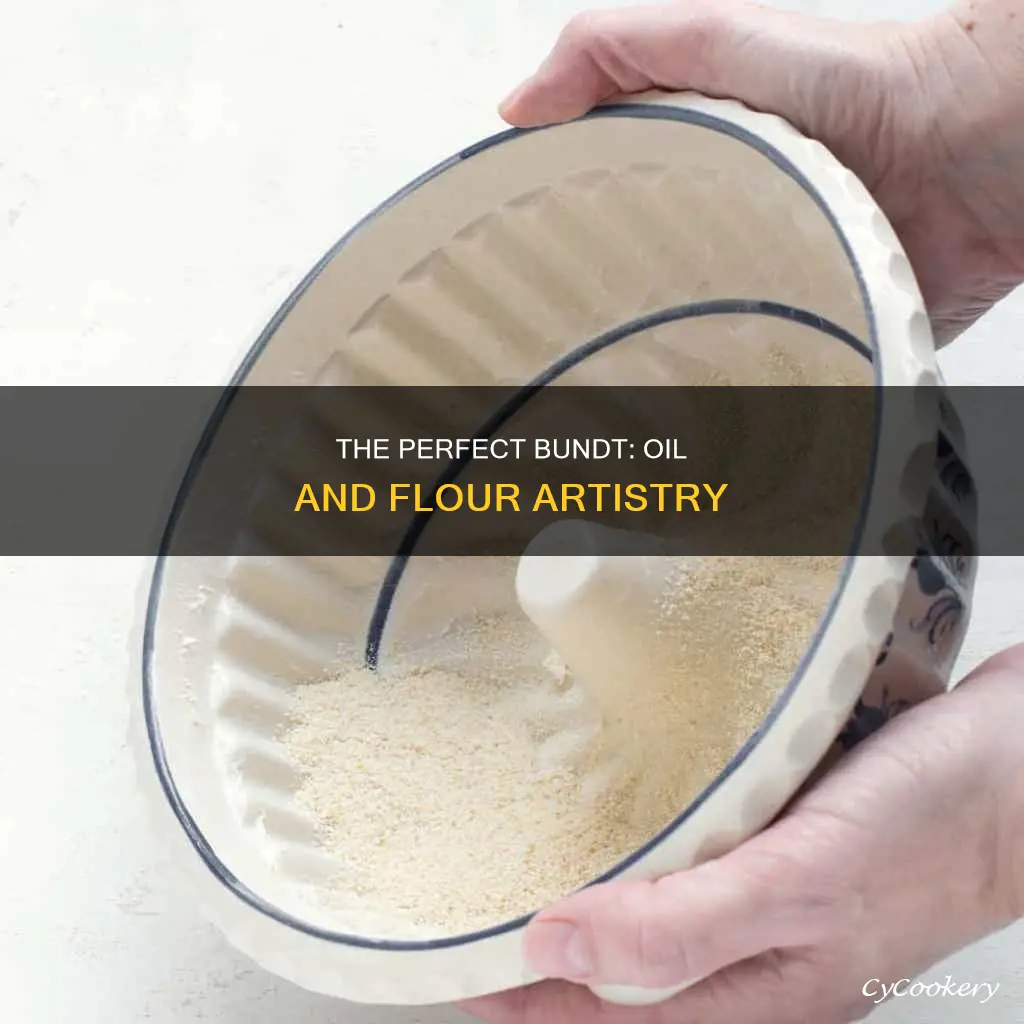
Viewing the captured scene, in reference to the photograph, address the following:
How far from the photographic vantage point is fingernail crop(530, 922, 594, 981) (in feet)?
1.11

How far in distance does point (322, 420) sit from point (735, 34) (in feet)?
0.70

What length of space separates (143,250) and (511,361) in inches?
8.4

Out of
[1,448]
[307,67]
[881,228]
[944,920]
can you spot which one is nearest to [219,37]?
[307,67]

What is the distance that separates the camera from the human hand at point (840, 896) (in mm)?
334

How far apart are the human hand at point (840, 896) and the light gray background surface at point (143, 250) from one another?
17 cm

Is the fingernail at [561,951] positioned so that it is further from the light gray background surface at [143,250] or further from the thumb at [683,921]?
the light gray background surface at [143,250]

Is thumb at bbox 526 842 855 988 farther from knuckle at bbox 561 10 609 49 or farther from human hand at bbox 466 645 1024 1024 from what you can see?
knuckle at bbox 561 10 609 49

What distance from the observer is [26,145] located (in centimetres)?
69

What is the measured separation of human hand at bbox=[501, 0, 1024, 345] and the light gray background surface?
0.42 feet

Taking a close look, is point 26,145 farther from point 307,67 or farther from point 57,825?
point 57,825

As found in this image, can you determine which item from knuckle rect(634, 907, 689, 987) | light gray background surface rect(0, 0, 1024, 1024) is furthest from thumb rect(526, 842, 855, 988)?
light gray background surface rect(0, 0, 1024, 1024)

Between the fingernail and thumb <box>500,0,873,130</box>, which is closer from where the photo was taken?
the fingernail

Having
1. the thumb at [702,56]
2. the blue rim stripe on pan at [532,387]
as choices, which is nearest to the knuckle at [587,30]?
the thumb at [702,56]

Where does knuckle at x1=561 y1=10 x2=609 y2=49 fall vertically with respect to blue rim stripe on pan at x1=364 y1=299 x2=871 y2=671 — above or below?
above
